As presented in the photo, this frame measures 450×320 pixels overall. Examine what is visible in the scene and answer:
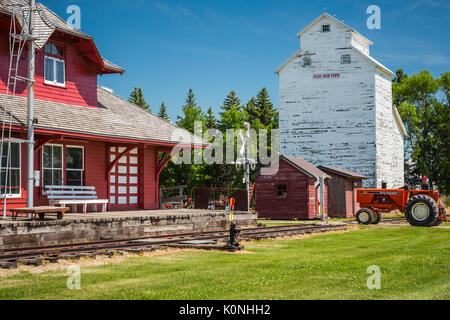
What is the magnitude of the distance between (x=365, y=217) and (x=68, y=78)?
1439cm

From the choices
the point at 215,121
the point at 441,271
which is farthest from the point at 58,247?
the point at 215,121

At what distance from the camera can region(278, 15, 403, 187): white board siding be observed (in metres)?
40.7

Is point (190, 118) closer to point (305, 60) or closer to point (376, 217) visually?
point (305, 60)

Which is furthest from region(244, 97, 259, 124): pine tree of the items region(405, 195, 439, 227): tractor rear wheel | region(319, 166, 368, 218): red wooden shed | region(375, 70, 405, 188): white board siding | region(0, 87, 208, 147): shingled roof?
region(405, 195, 439, 227): tractor rear wheel

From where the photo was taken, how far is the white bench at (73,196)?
18.5m

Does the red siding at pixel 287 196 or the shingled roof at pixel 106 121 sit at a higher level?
the shingled roof at pixel 106 121

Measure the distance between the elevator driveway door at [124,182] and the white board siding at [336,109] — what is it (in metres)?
21.9

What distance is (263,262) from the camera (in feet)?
34.1

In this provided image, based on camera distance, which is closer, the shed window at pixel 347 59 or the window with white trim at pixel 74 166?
the window with white trim at pixel 74 166

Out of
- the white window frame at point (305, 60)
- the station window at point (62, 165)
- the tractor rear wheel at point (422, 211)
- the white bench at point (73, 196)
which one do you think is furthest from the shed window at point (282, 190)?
the station window at point (62, 165)

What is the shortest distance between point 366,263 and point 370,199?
15062 mm

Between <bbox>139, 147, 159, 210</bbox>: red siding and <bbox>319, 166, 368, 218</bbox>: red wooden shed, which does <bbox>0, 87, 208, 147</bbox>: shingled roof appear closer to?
<bbox>139, 147, 159, 210</bbox>: red siding

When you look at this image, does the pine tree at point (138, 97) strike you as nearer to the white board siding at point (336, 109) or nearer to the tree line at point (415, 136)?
the tree line at point (415, 136)
